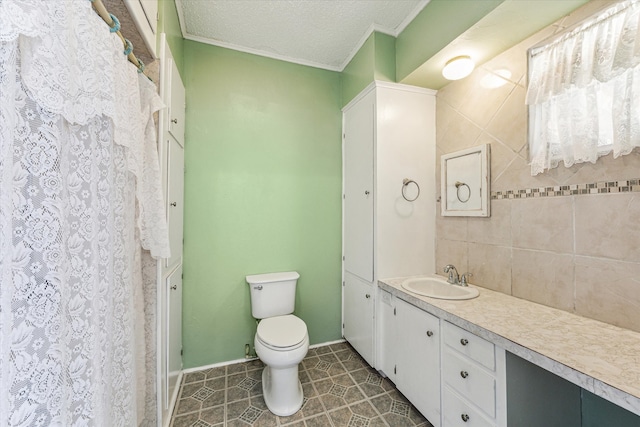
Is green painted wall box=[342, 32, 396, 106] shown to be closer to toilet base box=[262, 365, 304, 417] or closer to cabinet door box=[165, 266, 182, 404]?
cabinet door box=[165, 266, 182, 404]

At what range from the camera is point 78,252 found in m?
0.69

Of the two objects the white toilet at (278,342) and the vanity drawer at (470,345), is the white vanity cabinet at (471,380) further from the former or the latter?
the white toilet at (278,342)

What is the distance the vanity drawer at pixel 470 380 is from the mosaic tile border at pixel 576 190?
99cm

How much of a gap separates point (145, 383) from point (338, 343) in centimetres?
161

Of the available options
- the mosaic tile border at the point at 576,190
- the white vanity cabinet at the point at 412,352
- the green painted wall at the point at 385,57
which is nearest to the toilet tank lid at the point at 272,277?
the white vanity cabinet at the point at 412,352

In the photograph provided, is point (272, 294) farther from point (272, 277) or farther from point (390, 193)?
point (390, 193)

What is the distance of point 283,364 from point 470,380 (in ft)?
3.34

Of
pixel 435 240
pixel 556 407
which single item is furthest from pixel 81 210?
pixel 435 240

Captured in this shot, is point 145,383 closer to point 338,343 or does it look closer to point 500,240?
point 338,343

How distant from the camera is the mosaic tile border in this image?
3.58ft

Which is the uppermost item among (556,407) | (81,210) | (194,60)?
(194,60)

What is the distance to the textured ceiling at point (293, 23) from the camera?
5.62ft

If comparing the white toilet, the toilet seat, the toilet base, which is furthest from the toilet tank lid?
the toilet base

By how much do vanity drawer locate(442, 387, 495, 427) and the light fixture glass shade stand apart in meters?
1.90
